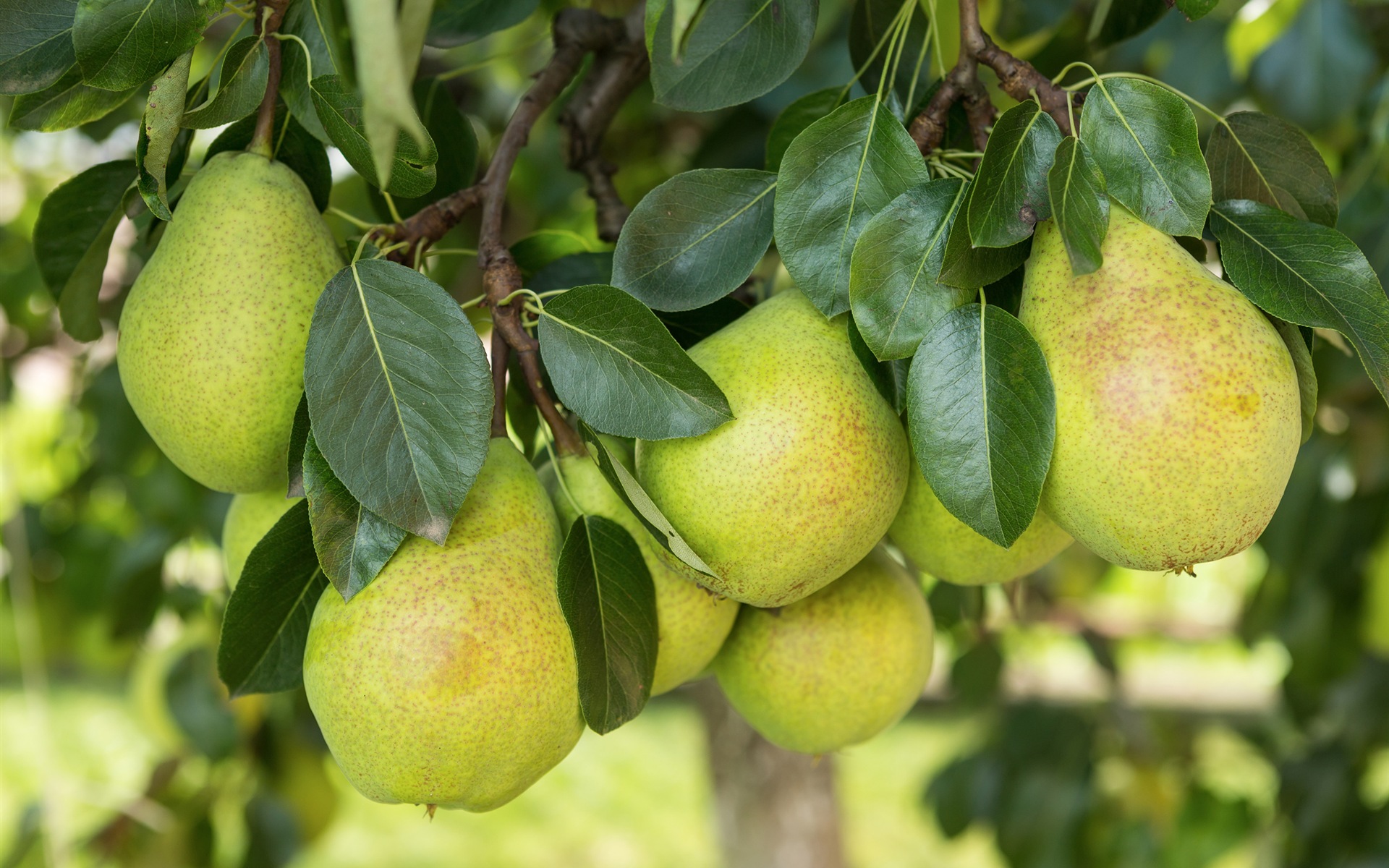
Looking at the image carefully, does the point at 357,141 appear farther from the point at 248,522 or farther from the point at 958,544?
the point at 958,544

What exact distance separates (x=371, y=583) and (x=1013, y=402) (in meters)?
0.37

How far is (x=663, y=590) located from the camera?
68cm

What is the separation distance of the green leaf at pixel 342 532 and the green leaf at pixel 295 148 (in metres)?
0.23

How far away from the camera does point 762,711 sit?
2.63ft

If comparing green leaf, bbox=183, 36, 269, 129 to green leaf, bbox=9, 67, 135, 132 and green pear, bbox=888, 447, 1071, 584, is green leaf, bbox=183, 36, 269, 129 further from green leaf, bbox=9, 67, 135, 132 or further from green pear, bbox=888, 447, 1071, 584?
green pear, bbox=888, 447, 1071, 584

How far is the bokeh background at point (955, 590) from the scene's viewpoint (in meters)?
1.34

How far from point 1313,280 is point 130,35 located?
2.19ft

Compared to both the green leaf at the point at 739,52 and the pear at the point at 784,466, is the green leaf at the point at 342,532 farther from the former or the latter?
the green leaf at the point at 739,52

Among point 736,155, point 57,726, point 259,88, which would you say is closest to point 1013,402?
point 259,88

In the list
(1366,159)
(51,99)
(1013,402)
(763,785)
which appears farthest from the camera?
(763,785)

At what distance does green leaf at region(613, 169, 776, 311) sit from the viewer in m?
0.65

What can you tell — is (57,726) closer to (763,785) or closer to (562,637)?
(763,785)

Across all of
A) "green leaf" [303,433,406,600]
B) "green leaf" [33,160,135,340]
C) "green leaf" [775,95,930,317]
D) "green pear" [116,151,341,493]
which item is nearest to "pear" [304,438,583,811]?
"green leaf" [303,433,406,600]

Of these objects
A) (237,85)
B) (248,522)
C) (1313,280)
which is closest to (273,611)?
(248,522)
